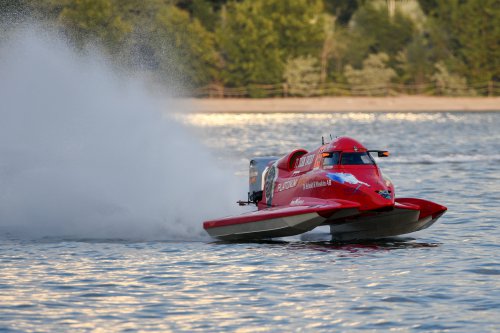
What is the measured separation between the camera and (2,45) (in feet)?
207

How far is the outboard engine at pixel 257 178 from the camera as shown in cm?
2114

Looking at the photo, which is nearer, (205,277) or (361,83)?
(205,277)

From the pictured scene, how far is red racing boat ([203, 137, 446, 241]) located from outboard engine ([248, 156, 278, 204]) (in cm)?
72

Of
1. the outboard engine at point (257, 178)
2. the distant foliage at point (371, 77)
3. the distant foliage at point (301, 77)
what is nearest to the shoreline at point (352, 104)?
the distant foliage at point (301, 77)

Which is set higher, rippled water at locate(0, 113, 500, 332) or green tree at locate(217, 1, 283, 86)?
green tree at locate(217, 1, 283, 86)

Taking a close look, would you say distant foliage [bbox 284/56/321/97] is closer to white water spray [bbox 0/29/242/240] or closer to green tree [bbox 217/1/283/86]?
green tree [bbox 217/1/283/86]

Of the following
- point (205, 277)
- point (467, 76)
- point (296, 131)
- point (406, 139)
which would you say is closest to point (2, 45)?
point (296, 131)

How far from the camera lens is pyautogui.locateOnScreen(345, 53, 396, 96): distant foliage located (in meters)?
89.3

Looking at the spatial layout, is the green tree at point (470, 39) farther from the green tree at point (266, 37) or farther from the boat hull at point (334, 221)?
the boat hull at point (334, 221)

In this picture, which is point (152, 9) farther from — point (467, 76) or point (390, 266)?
point (390, 266)

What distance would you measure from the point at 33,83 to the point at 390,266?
16.8 meters

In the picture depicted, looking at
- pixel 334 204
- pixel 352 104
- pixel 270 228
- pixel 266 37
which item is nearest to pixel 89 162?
pixel 270 228

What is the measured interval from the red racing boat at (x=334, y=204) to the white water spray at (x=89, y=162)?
5.63 feet

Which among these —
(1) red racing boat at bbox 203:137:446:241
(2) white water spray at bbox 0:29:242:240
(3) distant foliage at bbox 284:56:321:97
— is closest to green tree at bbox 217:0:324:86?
(3) distant foliage at bbox 284:56:321:97
